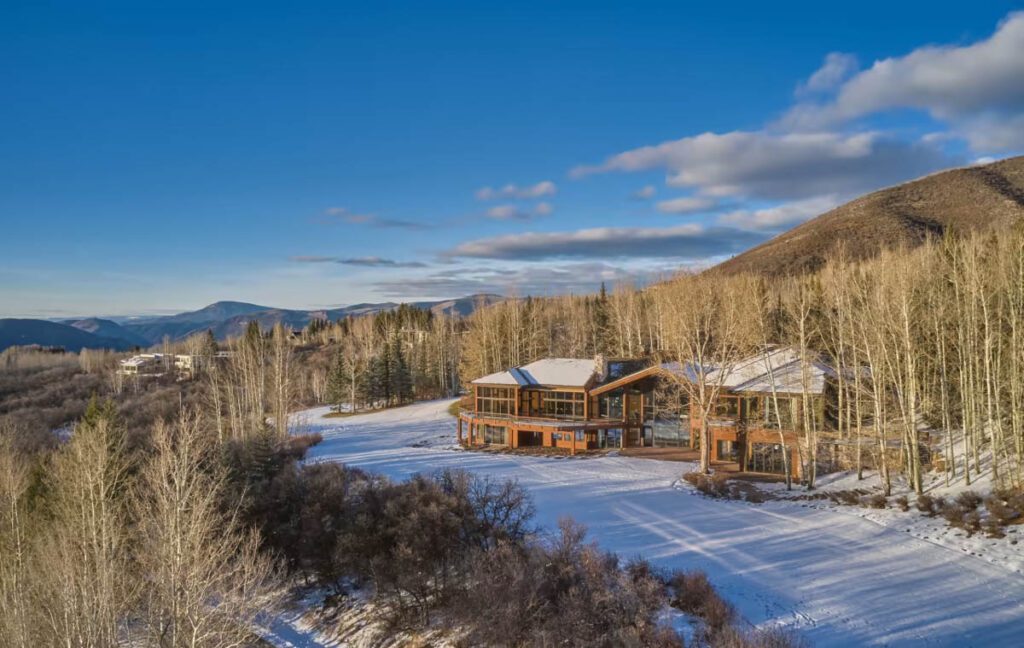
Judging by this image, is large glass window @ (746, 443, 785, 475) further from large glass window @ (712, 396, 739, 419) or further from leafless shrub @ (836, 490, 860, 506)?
leafless shrub @ (836, 490, 860, 506)

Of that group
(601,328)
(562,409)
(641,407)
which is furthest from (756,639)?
(601,328)

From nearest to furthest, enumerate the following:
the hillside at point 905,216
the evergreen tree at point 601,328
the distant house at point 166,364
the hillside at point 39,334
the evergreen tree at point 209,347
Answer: the evergreen tree at point 601,328
the evergreen tree at point 209,347
the hillside at point 905,216
the distant house at point 166,364
the hillside at point 39,334

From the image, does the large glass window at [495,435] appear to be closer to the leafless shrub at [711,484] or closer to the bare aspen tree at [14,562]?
the leafless shrub at [711,484]

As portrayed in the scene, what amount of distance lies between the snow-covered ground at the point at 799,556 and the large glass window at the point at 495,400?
6474 millimetres

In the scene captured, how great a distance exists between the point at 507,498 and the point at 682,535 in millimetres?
5993

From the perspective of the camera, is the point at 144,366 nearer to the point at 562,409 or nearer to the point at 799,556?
the point at 562,409

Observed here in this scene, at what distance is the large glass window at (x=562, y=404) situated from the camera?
33.1 metres

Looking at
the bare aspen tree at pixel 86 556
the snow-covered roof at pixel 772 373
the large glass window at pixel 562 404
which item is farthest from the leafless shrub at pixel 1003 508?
the bare aspen tree at pixel 86 556

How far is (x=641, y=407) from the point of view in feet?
107

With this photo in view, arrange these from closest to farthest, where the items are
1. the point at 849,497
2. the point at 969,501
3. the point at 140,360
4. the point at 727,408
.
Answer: the point at 969,501
the point at 849,497
the point at 727,408
the point at 140,360

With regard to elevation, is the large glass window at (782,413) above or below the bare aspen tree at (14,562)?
above

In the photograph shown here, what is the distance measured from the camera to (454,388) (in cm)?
6588

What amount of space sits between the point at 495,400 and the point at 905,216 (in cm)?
8813

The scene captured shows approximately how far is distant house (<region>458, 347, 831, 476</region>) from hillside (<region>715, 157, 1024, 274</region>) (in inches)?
2190
